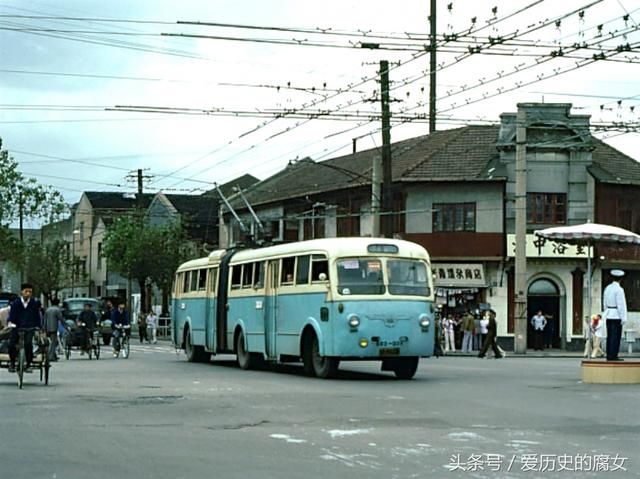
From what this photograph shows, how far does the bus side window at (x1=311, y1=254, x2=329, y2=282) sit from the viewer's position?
24.8 m

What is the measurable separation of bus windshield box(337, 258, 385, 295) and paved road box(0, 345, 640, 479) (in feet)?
5.92

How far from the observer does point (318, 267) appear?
25.1 metres

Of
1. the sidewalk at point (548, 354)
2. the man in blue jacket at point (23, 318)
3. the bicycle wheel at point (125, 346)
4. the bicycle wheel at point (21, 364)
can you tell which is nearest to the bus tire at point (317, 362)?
the man in blue jacket at point (23, 318)

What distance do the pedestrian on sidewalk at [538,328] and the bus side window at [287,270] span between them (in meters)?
28.4

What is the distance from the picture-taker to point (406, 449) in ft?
41.6

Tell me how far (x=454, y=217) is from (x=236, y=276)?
89.0ft

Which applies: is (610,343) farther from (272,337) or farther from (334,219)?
(334,219)

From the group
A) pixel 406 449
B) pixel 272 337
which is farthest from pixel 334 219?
pixel 406 449

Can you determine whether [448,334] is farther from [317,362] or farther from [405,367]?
[317,362]

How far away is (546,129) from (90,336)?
87.2ft

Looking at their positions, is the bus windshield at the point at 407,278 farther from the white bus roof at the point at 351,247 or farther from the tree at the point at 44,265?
the tree at the point at 44,265

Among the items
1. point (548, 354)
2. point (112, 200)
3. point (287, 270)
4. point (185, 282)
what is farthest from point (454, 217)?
point (112, 200)

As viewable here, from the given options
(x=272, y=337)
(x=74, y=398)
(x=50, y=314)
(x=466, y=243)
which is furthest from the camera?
(x=466, y=243)

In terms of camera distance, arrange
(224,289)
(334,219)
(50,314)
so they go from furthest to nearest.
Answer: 1. (334,219)
2. (50,314)
3. (224,289)
